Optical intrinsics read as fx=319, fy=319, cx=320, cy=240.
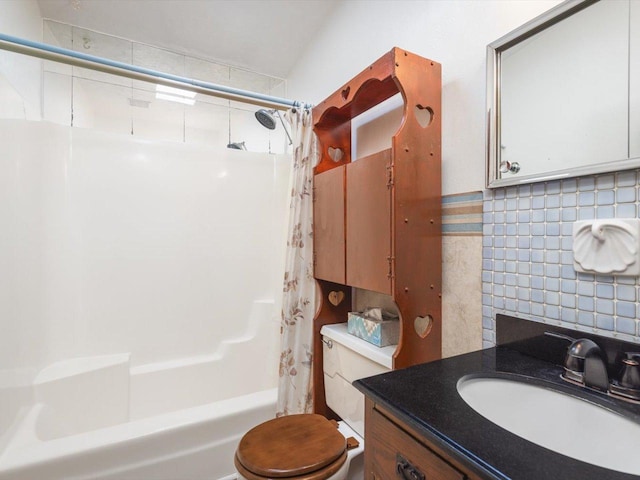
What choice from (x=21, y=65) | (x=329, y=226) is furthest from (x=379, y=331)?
(x=21, y=65)

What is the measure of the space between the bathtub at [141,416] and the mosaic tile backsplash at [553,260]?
1.14 m

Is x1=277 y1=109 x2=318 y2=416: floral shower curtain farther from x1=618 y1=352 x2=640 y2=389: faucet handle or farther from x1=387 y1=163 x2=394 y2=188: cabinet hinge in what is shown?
x1=618 y1=352 x2=640 y2=389: faucet handle

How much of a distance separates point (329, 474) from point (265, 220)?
168 cm

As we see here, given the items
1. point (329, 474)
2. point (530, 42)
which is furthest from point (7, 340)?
point (530, 42)

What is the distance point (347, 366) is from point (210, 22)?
2.20 metres

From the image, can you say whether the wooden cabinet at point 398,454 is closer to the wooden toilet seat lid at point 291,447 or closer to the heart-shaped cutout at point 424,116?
the wooden toilet seat lid at point 291,447

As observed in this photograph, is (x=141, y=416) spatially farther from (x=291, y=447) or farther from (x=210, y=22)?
(x=210, y=22)

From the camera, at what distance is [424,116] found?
4.01 ft

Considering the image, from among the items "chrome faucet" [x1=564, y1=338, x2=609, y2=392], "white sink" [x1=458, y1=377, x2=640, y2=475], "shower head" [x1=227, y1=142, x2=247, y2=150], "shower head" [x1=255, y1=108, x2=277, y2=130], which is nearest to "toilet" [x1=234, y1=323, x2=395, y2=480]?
"white sink" [x1=458, y1=377, x2=640, y2=475]

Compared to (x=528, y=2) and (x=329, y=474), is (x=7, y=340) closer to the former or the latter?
(x=329, y=474)

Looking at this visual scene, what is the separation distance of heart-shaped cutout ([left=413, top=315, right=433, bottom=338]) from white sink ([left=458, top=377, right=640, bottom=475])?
0.38 metres

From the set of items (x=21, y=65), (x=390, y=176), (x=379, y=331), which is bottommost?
(x=379, y=331)

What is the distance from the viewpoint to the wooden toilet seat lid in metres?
1.00

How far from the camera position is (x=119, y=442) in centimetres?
115
